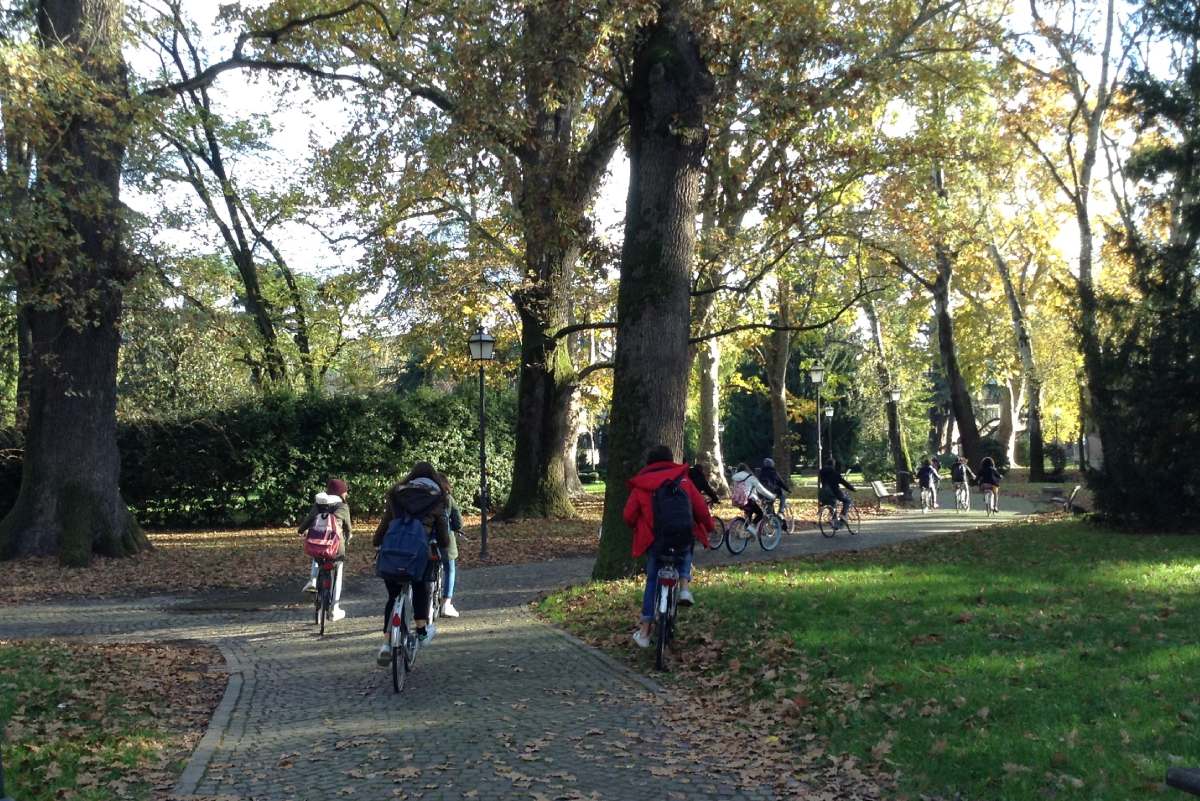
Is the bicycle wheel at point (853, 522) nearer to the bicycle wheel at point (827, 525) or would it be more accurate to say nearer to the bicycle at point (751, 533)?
the bicycle wheel at point (827, 525)

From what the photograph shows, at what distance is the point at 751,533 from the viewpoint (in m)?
19.8

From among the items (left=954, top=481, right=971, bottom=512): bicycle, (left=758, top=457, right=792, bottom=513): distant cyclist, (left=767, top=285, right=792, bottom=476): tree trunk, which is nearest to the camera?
(left=758, top=457, right=792, bottom=513): distant cyclist

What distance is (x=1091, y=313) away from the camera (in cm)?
1773

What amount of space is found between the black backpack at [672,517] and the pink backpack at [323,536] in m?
4.02

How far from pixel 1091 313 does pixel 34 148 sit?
1734 centimetres

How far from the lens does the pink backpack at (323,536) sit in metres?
11.0

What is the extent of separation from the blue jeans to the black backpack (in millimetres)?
127

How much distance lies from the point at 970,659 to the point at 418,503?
172 inches

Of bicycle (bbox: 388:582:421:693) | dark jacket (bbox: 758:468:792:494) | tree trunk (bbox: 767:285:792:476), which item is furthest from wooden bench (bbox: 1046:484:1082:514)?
bicycle (bbox: 388:582:421:693)

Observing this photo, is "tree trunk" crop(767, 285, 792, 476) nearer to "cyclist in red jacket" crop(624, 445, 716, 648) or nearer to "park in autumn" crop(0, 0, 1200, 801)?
"park in autumn" crop(0, 0, 1200, 801)

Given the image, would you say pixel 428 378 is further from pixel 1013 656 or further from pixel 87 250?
pixel 1013 656

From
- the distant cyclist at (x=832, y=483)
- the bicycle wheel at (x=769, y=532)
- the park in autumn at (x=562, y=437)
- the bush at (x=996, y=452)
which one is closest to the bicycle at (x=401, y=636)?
the park in autumn at (x=562, y=437)

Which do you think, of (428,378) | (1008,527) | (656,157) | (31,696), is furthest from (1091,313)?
(428,378)

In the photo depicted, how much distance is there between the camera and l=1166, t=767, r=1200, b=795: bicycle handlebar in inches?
98.4
